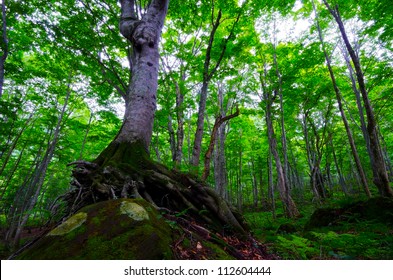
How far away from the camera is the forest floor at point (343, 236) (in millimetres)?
2615

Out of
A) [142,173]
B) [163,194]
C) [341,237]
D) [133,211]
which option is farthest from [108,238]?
[341,237]

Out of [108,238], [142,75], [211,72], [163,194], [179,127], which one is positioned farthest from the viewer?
[179,127]

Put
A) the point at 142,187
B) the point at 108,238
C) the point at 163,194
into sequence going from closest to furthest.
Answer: the point at 108,238, the point at 142,187, the point at 163,194

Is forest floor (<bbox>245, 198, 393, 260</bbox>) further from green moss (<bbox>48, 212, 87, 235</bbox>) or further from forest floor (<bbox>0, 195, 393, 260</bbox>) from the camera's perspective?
green moss (<bbox>48, 212, 87, 235</bbox>)

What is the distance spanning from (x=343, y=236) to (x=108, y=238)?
132 inches

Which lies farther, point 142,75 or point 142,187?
point 142,75

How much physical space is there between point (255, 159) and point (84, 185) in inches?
895

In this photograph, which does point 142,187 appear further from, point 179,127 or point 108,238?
point 179,127

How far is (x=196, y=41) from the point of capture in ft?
39.3

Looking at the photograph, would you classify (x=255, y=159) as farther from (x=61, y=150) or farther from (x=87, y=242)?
(x=87, y=242)

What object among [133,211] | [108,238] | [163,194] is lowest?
[108,238]

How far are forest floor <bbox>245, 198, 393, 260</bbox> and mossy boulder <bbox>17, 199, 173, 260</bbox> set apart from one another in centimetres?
189

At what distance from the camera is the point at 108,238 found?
162 cm

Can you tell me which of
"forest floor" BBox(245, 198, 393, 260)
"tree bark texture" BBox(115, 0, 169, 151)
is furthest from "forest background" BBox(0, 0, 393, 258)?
"tree bark texture" BBox(115, 0, 169, 151)
